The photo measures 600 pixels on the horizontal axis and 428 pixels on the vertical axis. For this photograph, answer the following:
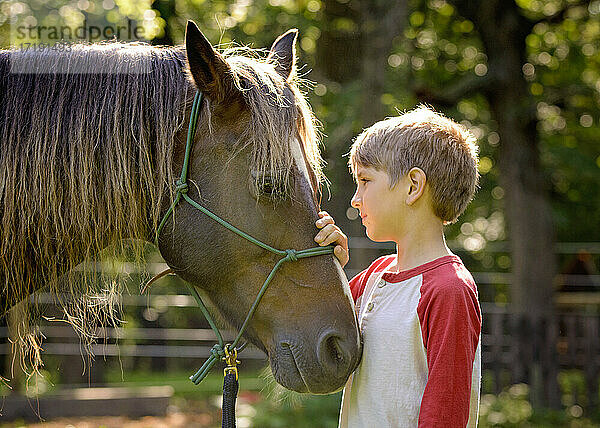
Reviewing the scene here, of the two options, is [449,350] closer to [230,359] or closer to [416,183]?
[416,183]

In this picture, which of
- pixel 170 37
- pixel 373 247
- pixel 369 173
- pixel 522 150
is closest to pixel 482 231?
pixel 522 150

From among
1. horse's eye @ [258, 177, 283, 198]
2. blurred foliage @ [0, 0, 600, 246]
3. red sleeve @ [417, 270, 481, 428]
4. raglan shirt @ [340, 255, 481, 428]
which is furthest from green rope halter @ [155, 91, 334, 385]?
blurred foliage @ [0, 0, 600, 246]

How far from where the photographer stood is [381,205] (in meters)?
1.86

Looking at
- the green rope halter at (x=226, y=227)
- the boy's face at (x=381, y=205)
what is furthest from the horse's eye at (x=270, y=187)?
the boy's face at (x=381, y=205)

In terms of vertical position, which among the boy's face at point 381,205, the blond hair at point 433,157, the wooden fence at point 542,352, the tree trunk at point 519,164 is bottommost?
the wooden fence at point 542,352

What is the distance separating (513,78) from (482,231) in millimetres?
5866

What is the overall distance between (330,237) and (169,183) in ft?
1.52

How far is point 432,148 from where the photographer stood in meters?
1.83

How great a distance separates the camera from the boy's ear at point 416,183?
1.82 m

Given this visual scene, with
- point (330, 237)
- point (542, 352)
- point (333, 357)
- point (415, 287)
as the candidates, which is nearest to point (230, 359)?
point (333, 357)

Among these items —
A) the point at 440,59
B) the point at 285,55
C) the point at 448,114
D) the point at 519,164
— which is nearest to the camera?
the point at 285,55

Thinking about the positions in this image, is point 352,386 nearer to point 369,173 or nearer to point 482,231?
point 369,173

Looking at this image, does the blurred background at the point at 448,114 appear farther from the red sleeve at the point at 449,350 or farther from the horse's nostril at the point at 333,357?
the red sleeve at the point at 449,350

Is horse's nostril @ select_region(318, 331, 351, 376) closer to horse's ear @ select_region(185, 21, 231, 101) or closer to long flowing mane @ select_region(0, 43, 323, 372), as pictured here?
long flowing mane @ select_region(0, 43, 323, 372)
